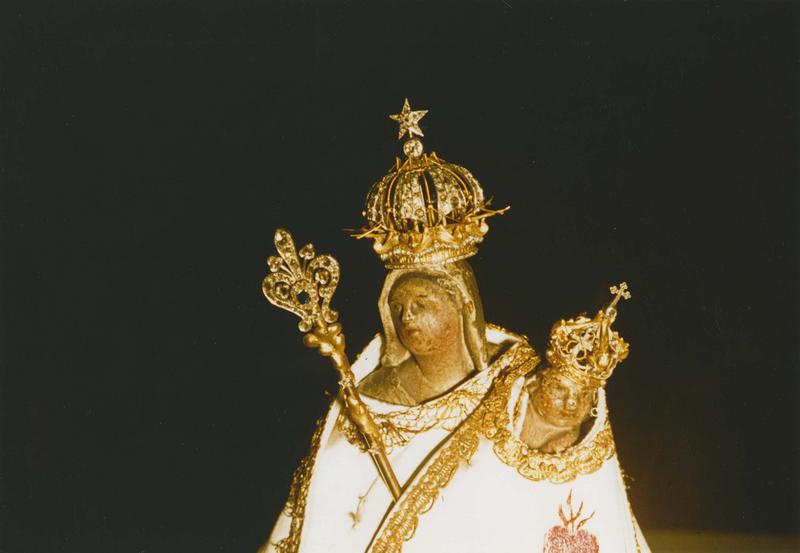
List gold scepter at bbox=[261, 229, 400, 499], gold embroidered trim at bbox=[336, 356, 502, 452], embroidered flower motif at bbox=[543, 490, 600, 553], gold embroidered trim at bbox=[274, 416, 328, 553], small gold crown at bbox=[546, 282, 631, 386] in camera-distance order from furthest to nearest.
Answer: gold embroidered trim at bbox=[274, 416, 328, 553] < gold embroidered trim at bbox=[336, 356, 502, 452] < gold scepter at bbox=[261, 229, 400, 499] < embroidered flower motif at bbox=[543, 490, 600, 553] < small gold crown at bbox=[546, 282, 631, 386]

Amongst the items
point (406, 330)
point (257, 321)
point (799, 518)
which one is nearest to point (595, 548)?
point (406, 330)

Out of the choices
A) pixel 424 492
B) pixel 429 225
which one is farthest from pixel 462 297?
pixel 424 492

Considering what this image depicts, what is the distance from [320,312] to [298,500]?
77cm

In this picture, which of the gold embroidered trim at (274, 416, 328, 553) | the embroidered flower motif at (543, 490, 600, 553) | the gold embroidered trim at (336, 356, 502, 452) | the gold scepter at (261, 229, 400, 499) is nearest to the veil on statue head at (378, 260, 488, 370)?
the gold embroidered trim at (336, 356, 502, 452)

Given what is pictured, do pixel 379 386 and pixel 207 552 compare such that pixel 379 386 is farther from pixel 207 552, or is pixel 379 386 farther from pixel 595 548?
pixel 207 552

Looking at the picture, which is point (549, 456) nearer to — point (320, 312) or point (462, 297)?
point (462, 297)

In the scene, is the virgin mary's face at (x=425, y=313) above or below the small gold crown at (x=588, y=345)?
above

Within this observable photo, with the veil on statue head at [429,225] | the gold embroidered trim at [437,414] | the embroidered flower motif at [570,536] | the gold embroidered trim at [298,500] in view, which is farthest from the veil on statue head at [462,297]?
the embroidered flower motif at [570,536]

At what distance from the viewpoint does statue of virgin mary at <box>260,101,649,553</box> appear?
4.67m

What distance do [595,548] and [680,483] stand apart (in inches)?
95.0

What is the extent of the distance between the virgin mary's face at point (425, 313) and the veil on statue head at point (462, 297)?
29 mm

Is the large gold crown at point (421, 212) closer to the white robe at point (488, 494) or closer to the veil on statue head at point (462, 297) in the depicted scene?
the veil on statue head at point (462, 297)

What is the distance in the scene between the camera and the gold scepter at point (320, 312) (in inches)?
193

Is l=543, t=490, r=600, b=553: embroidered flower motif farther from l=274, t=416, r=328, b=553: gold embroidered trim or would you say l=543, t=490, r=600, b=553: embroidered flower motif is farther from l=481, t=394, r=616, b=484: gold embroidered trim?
l=274, t=416, r=328, b=553: gold embroidered trim
